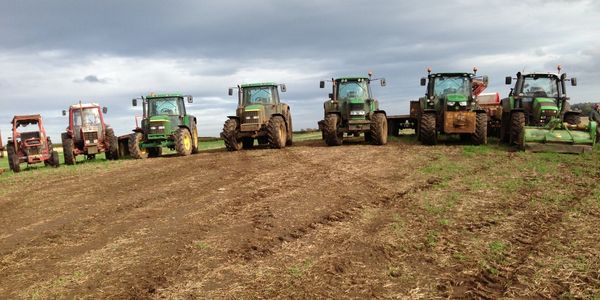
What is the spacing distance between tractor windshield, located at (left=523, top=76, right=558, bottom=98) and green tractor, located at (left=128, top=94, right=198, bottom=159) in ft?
40.0

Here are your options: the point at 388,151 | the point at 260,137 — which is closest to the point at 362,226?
the point at 388,151

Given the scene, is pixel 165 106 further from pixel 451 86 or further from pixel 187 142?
pixel 451 86

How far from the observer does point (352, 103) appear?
17.5m

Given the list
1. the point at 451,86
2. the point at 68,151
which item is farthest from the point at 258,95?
the point at 68,151

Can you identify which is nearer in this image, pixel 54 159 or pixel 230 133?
pixel 230 133

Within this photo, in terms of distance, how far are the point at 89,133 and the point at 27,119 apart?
7.53ft

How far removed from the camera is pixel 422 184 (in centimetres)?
896

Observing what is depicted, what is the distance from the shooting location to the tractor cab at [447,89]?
1642cm

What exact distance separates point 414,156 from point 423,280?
31.0 ft

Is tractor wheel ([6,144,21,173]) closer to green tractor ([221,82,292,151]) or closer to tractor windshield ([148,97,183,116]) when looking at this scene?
→ tractor windshield ([148,97,183,116])

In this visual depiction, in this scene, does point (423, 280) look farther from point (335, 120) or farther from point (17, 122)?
point (17, 122)

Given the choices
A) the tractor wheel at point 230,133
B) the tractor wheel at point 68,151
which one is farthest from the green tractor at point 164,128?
the tractor wheel at point 68,151

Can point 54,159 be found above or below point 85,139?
below

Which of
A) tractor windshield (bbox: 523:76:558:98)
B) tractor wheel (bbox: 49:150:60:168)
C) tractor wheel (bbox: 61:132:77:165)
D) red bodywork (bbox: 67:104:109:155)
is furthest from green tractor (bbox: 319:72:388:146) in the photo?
tractor wheel (bbox: 49:150:60:168)
